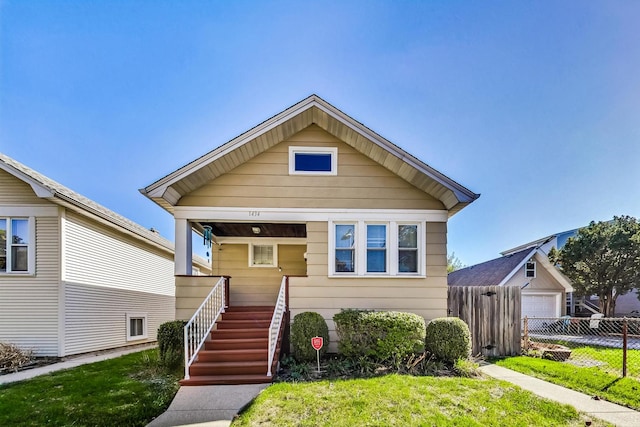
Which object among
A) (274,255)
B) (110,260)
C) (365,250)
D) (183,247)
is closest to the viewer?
(183,247)

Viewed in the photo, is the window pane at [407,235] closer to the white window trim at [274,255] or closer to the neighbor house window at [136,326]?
the white window trim at [274,255]

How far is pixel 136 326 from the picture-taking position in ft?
42.9

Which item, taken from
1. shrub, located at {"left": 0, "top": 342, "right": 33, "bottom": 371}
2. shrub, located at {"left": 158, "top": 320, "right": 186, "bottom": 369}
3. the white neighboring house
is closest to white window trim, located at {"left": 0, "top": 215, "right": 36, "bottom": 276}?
the white neighboring house


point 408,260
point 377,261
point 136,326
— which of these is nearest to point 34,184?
point 136,326

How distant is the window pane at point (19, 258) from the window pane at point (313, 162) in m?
8.32

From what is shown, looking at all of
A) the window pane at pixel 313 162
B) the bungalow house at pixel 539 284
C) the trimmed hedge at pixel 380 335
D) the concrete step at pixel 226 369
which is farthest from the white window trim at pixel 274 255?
the bungalow house at pixel 539 284

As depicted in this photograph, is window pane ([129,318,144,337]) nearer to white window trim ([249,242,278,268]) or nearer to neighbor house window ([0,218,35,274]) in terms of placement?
neighbor house window ([0,218,35,274])

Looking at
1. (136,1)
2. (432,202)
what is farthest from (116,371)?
(136,1)

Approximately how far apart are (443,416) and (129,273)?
40.2ft

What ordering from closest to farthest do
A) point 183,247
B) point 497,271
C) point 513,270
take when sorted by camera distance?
point 183,247, point 513,270, point 497,271

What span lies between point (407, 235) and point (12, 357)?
1071 cm

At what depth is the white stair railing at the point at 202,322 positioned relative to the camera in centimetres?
628

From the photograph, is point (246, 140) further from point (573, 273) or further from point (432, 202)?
point (573, 273)

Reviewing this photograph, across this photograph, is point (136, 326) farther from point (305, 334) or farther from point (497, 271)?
point (497, 271)
